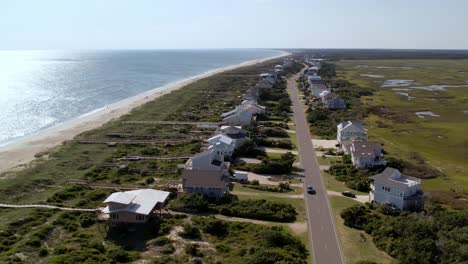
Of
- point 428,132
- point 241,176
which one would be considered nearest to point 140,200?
point 241,176

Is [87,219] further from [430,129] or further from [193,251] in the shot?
[430,129]

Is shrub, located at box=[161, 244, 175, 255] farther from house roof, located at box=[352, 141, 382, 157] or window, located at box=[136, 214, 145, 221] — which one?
house roof, located at box=[352, 141, 382, 157]

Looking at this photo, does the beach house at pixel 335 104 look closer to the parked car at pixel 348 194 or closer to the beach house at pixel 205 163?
the beach house at pixel 205 163

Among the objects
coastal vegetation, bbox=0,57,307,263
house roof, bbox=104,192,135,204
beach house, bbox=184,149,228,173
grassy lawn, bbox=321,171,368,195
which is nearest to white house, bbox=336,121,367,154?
grassy lawn, bbox=321,171,368,195

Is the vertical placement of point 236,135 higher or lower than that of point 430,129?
higher

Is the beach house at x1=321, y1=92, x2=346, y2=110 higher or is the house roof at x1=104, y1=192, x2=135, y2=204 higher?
the beach house at x1=321, y1=92, x2=346, y2=110

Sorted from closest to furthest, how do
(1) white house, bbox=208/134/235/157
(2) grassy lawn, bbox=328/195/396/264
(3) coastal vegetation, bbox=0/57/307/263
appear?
(3) coastal vegetation, bbox=0/57/307/263
(2) grassy lawn, bbox=328/195/396/264
(1) white house, bbox=208/134/235/157

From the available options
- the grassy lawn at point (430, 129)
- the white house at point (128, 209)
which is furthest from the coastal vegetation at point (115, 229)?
the grassy lawn at point (430, 129)

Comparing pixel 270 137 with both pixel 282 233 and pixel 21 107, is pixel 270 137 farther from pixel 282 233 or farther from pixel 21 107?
pixel 21 107
